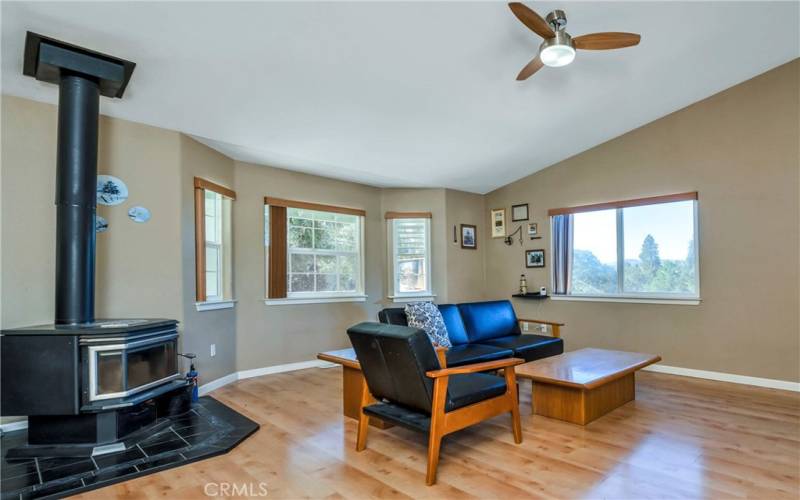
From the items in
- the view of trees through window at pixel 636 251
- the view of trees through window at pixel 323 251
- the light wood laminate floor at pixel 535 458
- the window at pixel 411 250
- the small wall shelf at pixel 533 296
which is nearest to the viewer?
the light wood laminate floor at pixel 535 458

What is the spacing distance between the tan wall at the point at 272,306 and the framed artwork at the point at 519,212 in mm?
2362

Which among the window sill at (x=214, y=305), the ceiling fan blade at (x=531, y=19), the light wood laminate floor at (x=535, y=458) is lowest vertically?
the light wood laminate floor at (x=535, y=458)

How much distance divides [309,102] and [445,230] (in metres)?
3.09

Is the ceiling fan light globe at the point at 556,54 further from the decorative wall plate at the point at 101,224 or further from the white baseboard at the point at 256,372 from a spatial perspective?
the white baseboard at the point at 256,372

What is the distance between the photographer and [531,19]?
2537 millimetres

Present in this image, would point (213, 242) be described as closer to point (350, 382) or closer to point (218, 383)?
point (218, 383)

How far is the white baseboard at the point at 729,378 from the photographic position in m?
4.05

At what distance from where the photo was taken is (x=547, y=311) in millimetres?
5938

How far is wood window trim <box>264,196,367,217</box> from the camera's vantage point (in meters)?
5.04

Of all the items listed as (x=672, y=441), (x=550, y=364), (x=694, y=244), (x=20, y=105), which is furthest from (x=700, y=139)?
(x=20, y=105)

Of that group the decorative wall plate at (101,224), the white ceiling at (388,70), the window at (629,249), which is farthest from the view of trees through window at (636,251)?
the decorative wall plate at (101,224)

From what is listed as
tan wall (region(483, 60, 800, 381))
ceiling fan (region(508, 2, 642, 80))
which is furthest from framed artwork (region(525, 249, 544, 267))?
ceiling fan (region(508, 2, 642, 80))

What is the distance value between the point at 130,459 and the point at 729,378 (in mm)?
5314

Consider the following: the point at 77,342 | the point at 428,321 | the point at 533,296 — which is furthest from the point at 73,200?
the point at 533,296
